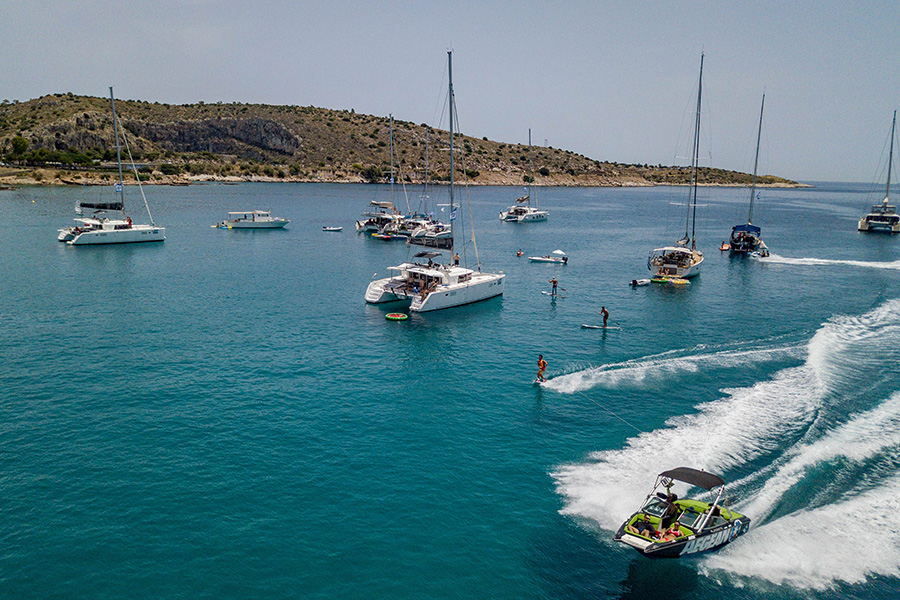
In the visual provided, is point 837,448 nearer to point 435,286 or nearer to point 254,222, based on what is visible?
point 435,286

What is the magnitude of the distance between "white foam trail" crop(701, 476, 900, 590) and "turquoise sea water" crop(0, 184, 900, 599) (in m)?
0.10

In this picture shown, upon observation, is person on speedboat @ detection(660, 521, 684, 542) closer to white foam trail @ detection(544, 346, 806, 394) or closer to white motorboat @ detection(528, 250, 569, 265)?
white foam trail @ detection(544, 346, 806, 394)

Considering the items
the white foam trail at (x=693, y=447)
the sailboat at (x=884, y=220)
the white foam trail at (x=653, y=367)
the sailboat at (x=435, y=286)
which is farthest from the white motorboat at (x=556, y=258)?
the sailboat at (x=884, y=220)

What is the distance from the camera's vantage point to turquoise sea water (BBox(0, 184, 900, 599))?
20.1 m

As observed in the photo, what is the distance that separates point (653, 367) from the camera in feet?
128

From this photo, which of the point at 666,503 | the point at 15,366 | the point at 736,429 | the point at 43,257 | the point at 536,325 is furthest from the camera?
the point at 43,257

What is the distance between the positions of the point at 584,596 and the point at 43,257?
76.7 meters

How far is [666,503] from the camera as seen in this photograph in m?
21.4

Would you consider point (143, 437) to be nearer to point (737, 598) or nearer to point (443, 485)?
point (443, 485)

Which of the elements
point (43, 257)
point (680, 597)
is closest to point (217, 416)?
point (680, 597)

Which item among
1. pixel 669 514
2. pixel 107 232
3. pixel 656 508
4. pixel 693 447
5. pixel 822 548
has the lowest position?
pixel 822 548

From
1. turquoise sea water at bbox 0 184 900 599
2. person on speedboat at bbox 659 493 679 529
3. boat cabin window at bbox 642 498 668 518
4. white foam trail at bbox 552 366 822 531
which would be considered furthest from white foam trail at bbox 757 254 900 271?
person on speedboat at bbox 659 493 679 529

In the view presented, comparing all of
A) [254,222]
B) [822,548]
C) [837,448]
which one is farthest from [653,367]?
[254,222]

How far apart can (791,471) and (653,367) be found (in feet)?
43.1
